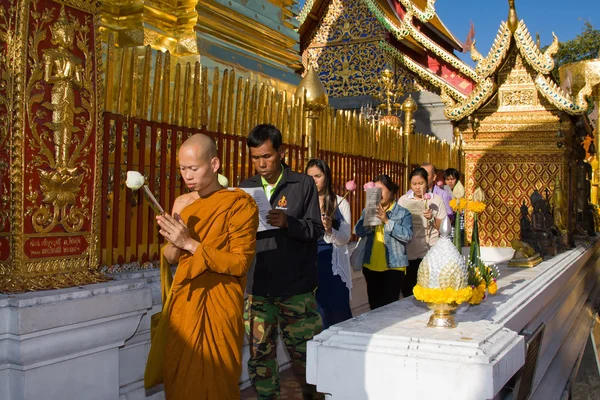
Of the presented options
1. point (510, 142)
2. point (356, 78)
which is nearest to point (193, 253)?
point (510, 142)

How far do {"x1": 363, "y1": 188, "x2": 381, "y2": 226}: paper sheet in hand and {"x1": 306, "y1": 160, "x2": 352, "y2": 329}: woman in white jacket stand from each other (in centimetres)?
52

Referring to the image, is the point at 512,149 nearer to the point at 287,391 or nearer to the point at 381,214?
the point at 381,214

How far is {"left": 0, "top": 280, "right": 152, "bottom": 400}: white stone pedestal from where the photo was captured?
274 centimetres

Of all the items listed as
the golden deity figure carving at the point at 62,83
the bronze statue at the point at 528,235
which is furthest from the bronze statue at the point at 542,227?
the golden deity figure carving at the point at 62,83

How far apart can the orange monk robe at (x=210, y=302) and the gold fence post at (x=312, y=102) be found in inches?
119

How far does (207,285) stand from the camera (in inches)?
107

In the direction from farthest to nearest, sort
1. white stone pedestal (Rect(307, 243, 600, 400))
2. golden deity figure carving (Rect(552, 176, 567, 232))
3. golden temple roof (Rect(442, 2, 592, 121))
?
golden temple roof (Rect(442, 2, 592, 121)) → golden deity figure carving (Rect(552, 176, 567, 232)) → white stone pedestal (Rect(307, 243, 600, 400))

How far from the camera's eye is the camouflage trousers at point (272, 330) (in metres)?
3.24

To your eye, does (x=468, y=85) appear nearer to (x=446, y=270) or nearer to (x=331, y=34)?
(x=331, y=34)

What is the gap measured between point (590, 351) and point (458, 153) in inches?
184

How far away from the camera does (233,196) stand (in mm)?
2766

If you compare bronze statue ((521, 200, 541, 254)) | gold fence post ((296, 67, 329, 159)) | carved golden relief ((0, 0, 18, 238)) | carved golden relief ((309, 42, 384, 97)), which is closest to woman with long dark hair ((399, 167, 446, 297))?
gold fence post ((296, 67, 329, 159))

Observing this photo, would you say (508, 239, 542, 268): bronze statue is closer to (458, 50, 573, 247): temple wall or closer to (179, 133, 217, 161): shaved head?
(458, 50, 573, 247): temple wall

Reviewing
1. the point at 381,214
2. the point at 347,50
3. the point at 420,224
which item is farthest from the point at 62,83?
the point at 347,50
